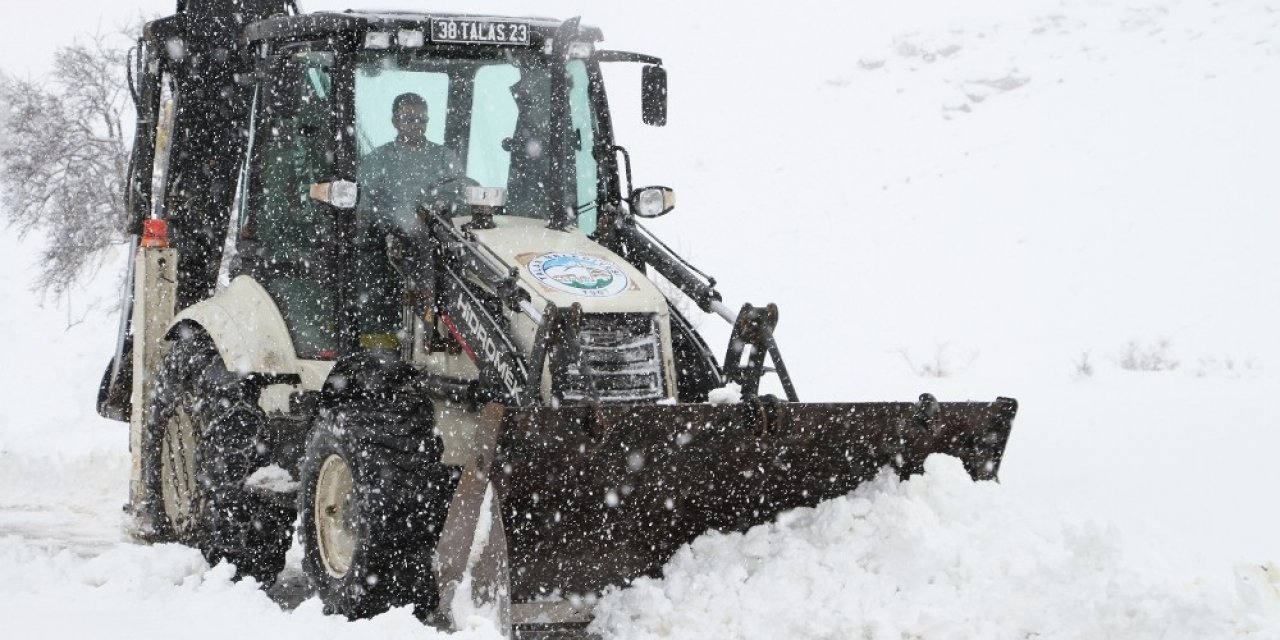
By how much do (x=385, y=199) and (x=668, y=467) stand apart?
210 centimetres

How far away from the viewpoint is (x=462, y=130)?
669 cm

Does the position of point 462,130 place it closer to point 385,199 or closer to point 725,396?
point 385,199

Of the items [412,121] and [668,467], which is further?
[412,121]

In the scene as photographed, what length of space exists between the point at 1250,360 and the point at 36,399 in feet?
41.4

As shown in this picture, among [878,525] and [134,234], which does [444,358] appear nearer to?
[878,525]

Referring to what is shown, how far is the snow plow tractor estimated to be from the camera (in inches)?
215

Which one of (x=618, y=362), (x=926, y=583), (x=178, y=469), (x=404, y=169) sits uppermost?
(x=404, y=169)

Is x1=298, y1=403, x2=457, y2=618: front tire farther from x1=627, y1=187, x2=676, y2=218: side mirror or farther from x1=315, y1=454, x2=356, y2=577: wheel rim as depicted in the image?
x1=627, y1=187, x2=676, y2=218: side mirror

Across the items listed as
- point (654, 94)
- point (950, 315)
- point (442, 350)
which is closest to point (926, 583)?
point (442, 350)

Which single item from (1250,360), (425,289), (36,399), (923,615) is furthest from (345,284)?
(1250,360)

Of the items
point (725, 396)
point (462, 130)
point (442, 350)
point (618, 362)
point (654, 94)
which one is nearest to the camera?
point (725, 396)

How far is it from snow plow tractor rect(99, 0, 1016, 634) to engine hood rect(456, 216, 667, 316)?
0.6 inches

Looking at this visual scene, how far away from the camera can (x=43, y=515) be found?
29.3ft

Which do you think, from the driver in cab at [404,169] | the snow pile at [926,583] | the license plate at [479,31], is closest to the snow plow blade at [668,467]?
the snow pile at [926,583]
